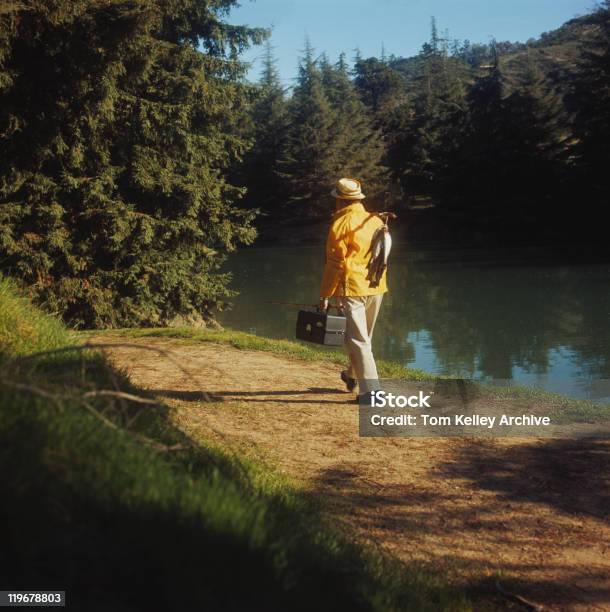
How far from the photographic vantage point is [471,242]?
48312 millimetres

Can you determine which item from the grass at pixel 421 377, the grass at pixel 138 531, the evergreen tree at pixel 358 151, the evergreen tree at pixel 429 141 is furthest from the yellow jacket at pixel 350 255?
the evergreen tree at pixel 358 151

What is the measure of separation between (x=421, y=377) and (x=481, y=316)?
45.3 ft

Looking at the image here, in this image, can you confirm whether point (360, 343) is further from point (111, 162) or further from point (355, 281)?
point (111, 162)

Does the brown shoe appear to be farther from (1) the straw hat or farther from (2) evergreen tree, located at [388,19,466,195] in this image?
(2) evergreen tree, located at [388,19,466,195]

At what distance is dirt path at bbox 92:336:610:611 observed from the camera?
459 cm

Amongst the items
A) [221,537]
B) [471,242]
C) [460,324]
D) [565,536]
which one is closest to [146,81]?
[460,324]

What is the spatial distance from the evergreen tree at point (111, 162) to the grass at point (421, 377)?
3018mm

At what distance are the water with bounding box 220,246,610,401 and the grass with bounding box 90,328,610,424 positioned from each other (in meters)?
2.83

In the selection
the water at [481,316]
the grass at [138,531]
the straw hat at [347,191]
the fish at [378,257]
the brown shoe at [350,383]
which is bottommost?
the water at [481,316]

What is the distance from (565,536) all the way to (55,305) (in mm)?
10881

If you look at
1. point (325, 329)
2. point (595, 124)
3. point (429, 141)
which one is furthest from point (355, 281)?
point (429, 141)

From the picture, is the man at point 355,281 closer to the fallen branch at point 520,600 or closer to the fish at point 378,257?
the fish at point 378,257

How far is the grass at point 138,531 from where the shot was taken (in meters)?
2.65

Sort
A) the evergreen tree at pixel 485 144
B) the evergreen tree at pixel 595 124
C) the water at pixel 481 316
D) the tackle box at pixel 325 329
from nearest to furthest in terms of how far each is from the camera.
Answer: the tackle box at pixel 325 329
the water at pixel 481 316
the evergreen tree at pixel 595 124
the evergreen tree at pixel 485 144
